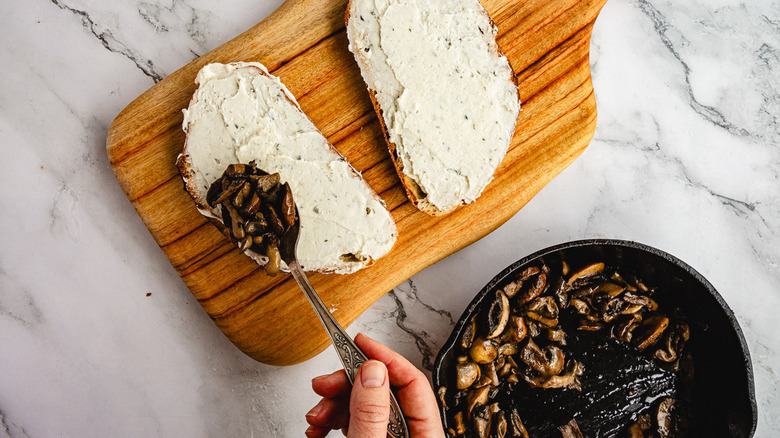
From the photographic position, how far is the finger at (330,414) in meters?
2.46

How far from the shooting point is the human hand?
6.51ft

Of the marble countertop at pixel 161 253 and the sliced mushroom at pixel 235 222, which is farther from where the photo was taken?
the marble countertop at pixel 161 253

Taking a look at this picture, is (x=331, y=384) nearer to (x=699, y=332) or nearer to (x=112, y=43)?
(x=699, y=332)

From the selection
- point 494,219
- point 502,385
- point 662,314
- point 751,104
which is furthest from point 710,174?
point 502,385

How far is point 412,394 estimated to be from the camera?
7.63 feet

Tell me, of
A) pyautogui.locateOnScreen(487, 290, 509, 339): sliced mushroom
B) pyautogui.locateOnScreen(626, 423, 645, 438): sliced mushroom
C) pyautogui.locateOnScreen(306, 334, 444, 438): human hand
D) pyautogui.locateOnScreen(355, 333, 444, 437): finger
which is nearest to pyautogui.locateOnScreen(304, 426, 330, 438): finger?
pyautogui.locateOnScreen(306, 334, 444, 438): human hand

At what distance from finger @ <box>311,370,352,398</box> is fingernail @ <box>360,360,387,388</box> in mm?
425

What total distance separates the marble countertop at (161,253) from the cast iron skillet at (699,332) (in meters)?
0.37

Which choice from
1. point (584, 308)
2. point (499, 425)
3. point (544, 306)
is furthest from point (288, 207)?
point (584, 308)

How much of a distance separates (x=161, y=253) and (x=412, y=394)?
1.64 m

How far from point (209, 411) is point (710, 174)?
3.29 meters

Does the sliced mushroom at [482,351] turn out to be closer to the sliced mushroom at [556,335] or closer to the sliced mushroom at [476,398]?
the sliced mushroom at [476,398]

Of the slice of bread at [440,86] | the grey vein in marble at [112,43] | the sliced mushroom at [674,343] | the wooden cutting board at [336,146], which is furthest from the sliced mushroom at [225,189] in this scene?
the sliced mushroom at [674,343]

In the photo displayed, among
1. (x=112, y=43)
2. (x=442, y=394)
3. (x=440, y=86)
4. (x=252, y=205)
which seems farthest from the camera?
(x=112, y=43)
